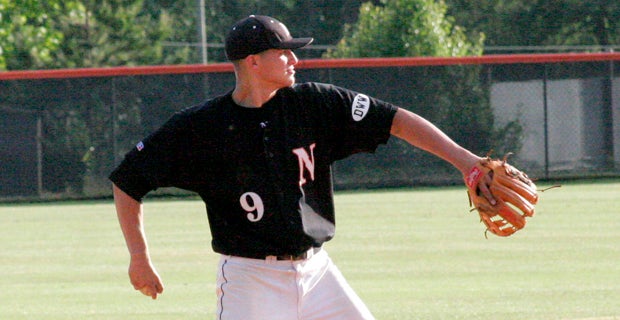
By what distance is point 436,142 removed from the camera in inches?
173

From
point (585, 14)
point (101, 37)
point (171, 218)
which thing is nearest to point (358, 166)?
point (171, 218)

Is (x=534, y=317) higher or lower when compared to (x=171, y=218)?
higher

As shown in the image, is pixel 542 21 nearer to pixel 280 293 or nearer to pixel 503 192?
pixel 503 192

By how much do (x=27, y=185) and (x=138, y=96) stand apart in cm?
220

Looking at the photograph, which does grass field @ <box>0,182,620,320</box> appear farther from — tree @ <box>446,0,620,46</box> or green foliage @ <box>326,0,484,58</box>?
tree @ <box>446,0,620,46</box>

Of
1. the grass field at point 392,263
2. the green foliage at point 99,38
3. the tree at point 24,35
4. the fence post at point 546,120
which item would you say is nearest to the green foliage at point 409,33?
the fence post at point 546,120

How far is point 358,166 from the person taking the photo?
18.0 meters

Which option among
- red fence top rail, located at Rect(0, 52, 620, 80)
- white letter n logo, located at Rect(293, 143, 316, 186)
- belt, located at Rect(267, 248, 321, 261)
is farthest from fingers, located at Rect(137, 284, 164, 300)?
red fence top rail, located at Rect(0, 52, 620, 80)

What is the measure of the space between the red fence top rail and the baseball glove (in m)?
13.0

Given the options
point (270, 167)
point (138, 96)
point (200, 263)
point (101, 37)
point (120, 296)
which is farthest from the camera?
point (101, 37)

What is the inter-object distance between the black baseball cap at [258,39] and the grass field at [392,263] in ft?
10.2

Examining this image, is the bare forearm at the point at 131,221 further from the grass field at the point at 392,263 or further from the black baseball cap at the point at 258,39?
the grass field at the point at 392,263

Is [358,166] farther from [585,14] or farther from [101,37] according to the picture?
[585,14]

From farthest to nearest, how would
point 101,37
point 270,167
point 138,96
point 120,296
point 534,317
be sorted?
point 101,37
point 138,96
point 120,296
point 534,317
point 270,167
